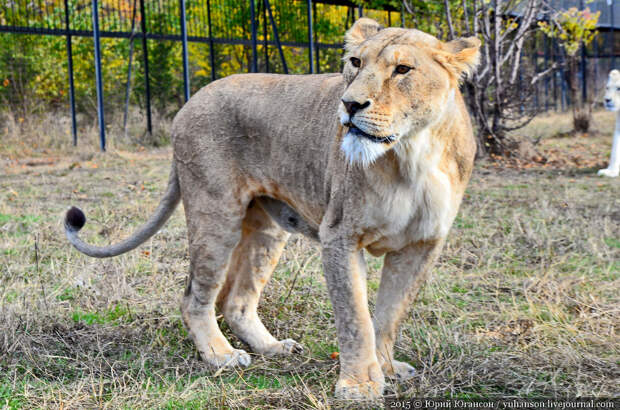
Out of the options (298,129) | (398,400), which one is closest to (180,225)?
(298,129)

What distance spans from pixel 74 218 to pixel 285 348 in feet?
4.35

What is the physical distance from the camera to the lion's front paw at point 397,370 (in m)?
3.09

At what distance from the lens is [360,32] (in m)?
3.04

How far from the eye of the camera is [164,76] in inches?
682

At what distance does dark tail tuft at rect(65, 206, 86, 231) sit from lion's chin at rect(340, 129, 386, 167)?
5.92ft

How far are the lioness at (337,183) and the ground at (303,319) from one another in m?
0.23

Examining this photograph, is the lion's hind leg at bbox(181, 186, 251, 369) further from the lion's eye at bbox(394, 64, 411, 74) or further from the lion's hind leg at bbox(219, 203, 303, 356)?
the lion's eye at bbox(394, 64, 411, 74)

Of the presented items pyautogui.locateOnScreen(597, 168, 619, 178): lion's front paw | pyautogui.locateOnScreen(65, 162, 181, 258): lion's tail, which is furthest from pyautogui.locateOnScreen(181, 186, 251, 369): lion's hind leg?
pyautogui.locateOnScreen(597, 168, 619, 178): lion's front paw

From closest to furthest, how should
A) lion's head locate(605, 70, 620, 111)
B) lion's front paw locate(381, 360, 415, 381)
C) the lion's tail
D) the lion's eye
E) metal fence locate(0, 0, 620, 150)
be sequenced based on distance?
the lion's eye
lion's front paw locate(381, 360, 415, 381)
the lion's tail
lion's head locate(605, 70, 620, 111)
metal fence locate(0, 0, 620, 150)

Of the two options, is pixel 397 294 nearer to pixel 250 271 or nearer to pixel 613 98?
pixel 250 271

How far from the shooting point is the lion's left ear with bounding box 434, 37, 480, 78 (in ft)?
9.07

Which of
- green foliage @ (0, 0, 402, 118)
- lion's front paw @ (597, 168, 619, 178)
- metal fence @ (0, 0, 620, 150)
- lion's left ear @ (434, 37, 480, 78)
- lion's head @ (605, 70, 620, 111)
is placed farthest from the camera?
green foliage @ (0, 0, 402, 118)

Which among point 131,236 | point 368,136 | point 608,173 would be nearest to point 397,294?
point 368,136

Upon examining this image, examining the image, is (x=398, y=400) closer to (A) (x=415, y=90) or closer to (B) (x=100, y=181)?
(A) (x=415, y=90)
